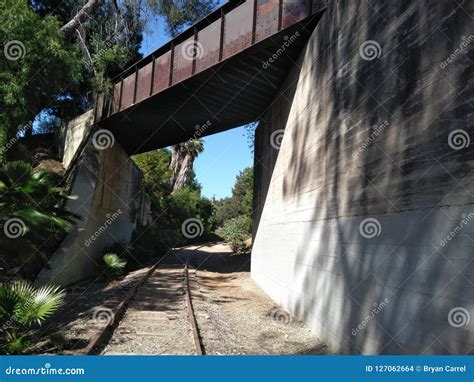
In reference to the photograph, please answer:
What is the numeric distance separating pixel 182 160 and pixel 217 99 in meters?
43.7

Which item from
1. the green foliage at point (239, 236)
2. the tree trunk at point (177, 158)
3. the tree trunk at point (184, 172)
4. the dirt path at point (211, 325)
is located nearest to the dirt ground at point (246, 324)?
the dirt path at point (211, 325)

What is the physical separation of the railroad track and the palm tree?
44519 mm

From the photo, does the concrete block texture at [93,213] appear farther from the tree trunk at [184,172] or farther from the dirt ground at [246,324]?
the tree trunk at [184,172]

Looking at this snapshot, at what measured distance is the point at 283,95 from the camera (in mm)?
13547

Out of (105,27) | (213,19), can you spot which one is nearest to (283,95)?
(213,19)

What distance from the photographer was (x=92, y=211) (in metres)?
16.9

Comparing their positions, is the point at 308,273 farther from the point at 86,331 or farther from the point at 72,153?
the point at 72,153

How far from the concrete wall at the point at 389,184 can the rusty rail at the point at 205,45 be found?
1975 millimetres

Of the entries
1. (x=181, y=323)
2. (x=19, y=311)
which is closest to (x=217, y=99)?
(x=181, y=323)

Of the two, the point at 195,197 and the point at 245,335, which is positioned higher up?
the point at 195,197

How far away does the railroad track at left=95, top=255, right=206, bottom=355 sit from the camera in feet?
22.6

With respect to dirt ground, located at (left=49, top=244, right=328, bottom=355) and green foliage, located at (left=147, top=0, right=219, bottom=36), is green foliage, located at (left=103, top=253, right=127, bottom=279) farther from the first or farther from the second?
green foliage, located at (left=147, top=0, right=219, bottom=36)

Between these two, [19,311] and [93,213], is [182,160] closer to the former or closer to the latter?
[93,213]

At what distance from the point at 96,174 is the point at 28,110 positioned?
3635 mm
